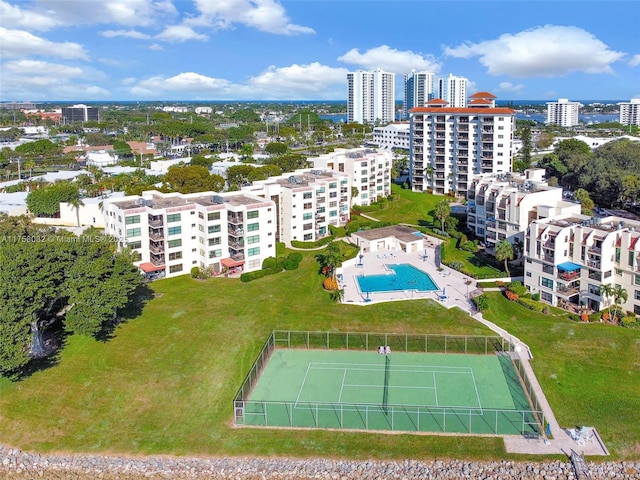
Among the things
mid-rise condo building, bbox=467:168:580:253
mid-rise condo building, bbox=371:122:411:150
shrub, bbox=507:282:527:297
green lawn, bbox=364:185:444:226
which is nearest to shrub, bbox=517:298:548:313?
shrub, bbox=507:282:527:297

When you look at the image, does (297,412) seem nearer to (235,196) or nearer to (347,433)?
(347,433)

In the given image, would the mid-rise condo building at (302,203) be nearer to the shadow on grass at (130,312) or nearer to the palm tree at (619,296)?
the shadow on grass at (130,312)

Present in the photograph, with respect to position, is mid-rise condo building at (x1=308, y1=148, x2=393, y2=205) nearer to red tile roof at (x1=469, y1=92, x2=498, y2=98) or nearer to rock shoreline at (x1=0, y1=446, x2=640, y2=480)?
red tile roof at (x1=469, y1=92, x2=498, y2=98)

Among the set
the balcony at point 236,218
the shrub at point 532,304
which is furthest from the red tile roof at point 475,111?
the balcony at point 236,218

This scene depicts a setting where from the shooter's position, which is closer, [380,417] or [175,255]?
[380,417]

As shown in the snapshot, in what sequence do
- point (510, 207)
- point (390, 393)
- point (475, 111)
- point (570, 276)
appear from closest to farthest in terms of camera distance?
point (390, 393) < point (570, 276) < point (510, 207) < point (475, 111)

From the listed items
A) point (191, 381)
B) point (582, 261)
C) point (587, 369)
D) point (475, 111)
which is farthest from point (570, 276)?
point (475, 111)

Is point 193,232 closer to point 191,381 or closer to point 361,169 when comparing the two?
point 191,381
